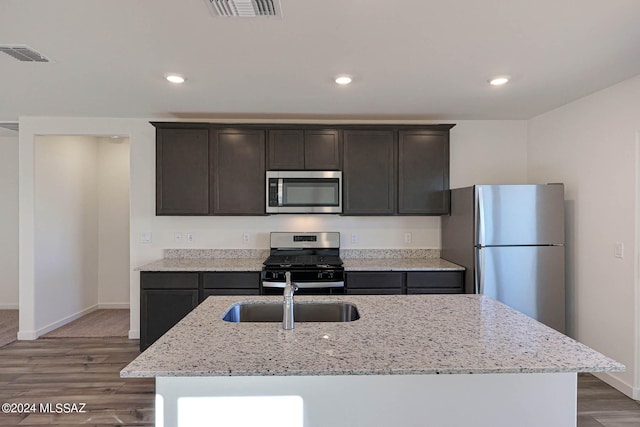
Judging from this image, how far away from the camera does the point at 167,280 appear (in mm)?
3369

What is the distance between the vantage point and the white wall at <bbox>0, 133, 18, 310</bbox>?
5051mm

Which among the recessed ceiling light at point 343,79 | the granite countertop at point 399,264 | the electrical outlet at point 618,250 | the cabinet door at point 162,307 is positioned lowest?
the cabinet door at point 162,307

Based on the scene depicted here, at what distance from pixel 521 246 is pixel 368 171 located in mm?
1542

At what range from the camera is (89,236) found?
4.98 metres

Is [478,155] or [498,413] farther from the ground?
[478,155]

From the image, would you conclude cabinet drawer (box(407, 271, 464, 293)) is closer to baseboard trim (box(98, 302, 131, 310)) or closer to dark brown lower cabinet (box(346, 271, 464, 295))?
dark brown lower cabinet (box(346, 271, 464, 295))

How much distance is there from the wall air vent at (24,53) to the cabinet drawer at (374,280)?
2792 millimetres

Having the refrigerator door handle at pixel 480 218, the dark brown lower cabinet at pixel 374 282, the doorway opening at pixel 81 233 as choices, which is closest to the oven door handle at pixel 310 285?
the dark brown lower cabinet at pixel 374 282

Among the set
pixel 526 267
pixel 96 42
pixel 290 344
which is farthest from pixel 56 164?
pixel 526 267

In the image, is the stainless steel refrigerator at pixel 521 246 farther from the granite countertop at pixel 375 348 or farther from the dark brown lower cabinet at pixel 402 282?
the granite countertop at pixel 375 348

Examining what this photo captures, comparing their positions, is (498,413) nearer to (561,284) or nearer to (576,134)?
(561,284)

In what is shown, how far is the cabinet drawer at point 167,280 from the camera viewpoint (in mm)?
3365

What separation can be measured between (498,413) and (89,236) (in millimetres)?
5246

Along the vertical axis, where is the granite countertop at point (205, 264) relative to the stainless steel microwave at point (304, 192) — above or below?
below
